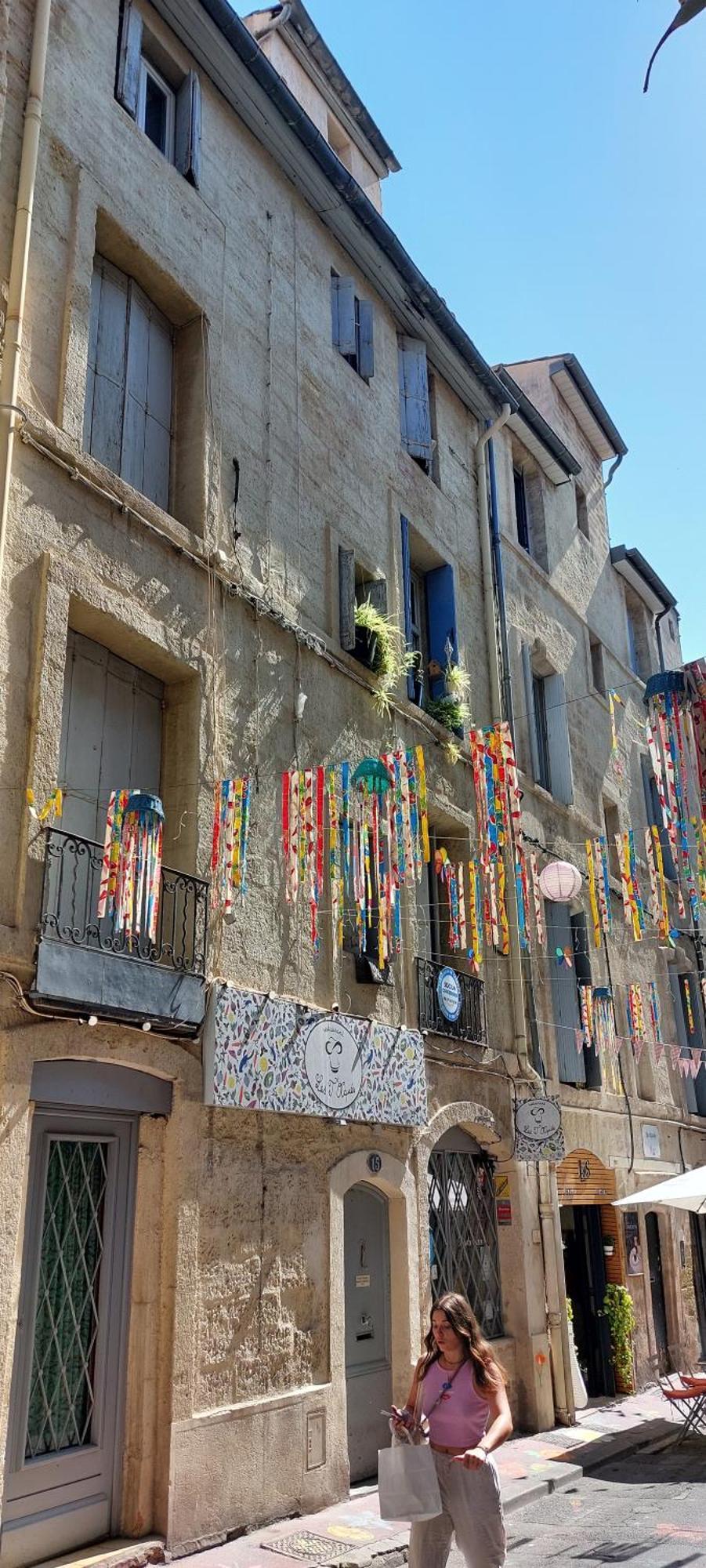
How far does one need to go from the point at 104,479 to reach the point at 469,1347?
586 centimetres

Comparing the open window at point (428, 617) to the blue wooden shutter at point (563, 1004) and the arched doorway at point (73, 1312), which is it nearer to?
the blue wooden shutter at point (563, 1004)

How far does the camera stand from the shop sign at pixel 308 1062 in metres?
7.84

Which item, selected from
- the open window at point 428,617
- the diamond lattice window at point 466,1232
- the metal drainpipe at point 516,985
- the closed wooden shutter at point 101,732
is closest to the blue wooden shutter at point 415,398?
the open window at point 428,617

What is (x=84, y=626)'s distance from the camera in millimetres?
7824

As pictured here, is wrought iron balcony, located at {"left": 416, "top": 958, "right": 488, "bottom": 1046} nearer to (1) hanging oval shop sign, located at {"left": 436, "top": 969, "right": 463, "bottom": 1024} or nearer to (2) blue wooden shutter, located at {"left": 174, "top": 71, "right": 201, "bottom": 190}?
(1) hanging oval shop sign, located at {"left": 436, "top": 969, "right": 463, "bottom": 1024}

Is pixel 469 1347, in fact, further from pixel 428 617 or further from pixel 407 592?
pixel 428 617

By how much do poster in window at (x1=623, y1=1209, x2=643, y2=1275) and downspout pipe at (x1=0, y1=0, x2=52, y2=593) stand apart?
38.5 feet

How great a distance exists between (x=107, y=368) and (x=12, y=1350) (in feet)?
22.2

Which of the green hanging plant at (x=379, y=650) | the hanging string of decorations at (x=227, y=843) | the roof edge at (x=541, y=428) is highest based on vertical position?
the roof edge at (x=541, y=428)

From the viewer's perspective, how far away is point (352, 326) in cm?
1191

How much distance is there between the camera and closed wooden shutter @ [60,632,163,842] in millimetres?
7582

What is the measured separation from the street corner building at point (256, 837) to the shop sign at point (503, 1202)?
0.03 m

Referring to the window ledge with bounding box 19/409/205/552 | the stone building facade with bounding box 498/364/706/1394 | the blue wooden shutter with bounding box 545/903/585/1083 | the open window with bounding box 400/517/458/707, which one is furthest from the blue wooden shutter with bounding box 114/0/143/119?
the blue wooden shutter with bounding box 545/903/585/1083

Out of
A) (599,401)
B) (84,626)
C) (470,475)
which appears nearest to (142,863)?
(84,626)
